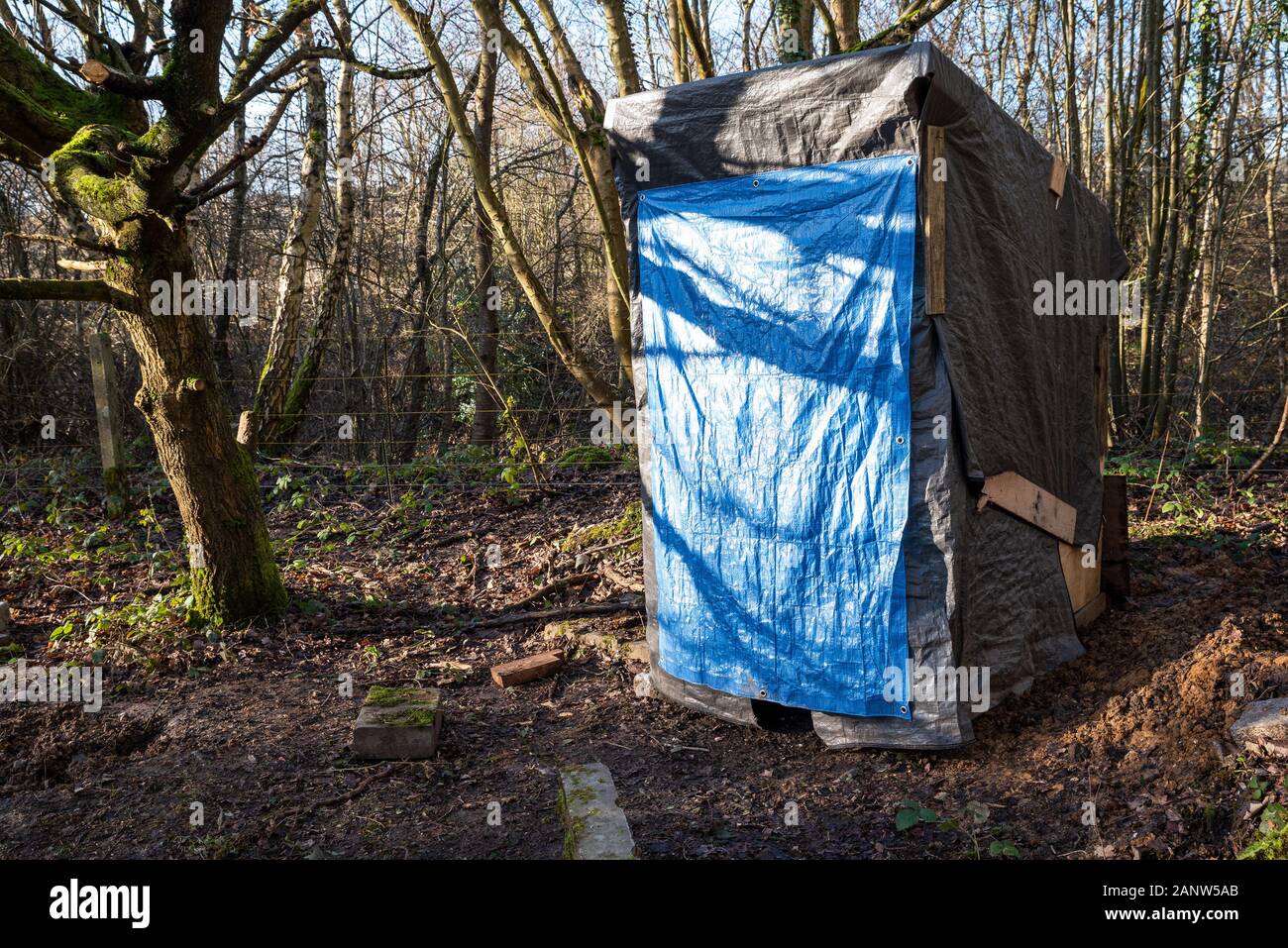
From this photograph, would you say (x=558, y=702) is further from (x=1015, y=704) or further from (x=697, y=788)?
(x=1015, y=704)

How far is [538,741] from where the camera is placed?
13.8ft

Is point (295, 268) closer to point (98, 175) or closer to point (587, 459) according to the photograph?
point (587, 459)

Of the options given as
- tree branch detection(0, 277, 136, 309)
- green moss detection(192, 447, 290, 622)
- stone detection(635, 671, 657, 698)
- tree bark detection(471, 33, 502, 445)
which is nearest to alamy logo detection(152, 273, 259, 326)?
tree branch detection(0, 277, 136, 309)

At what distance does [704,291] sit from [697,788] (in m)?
2.10

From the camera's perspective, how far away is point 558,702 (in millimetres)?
4672

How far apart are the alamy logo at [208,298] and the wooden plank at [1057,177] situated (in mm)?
4551

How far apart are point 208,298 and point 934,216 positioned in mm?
8654

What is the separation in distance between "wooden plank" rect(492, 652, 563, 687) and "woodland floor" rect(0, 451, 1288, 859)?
59 millimetres

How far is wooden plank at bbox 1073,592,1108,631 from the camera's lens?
4819 mm

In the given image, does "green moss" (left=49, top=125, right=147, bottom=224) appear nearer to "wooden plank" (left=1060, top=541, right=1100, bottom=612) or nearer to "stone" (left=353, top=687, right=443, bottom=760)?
"stone" (left=353, top=687, right=443, bottom=760)

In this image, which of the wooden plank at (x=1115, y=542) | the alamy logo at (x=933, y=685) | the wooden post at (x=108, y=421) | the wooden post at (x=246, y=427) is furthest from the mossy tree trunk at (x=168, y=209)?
the wooden plank at (x=1115, y=542)

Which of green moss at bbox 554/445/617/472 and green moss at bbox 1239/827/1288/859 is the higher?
green moss at bbox 554/445/617/472

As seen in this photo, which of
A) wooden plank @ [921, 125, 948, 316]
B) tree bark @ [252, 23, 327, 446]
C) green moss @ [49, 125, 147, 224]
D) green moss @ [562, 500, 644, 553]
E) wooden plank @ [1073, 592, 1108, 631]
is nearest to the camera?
wooden plank @ [921, 125, 948, 316]

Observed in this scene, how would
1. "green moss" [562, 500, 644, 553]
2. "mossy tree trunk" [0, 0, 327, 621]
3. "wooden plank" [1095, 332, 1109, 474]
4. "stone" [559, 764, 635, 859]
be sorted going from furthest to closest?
"green moss" [562, 500, 644, 553] < "wooden plank" [1095, 332, 1109, 474] < "mossy tree trunk" [0, 0, 327, 621] < "stone" [559, 764, 635, 859]
